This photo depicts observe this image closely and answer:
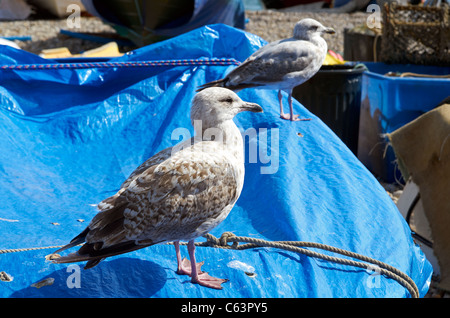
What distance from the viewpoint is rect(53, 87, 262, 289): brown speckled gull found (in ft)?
6.58

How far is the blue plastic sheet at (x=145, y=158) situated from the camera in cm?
229

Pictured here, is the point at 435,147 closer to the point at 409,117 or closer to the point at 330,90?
the point at 409,117

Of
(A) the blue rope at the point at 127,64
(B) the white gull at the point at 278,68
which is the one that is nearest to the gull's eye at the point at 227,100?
(B) the white gull at the point at 278,68

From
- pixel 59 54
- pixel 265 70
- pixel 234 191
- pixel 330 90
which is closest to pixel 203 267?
pixel 234 191

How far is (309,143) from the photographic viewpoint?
3.50 meters

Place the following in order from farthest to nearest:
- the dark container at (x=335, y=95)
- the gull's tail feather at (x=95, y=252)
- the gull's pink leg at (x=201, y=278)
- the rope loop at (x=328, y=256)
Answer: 1. the dark container at (x=335, y=95)
2. the rope loop at (x=328, y=256)
3. the gull's pink leg at (x=201, y=278)
4. the gull's tail feather at (x=95, y=252)

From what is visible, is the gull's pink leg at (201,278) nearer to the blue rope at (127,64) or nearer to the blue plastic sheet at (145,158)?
the blue plastic sheet at (145,158)

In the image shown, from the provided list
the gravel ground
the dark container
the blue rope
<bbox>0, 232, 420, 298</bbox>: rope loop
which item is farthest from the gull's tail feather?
the gravel ground

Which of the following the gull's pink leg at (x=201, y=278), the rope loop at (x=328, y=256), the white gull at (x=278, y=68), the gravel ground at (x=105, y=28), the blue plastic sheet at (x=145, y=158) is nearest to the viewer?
the gull's pink leg at (x=201, y=278)

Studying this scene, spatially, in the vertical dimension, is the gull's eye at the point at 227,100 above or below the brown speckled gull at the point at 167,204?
above

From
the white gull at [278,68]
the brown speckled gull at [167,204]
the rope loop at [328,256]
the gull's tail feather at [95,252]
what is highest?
the white gull at [278,68]

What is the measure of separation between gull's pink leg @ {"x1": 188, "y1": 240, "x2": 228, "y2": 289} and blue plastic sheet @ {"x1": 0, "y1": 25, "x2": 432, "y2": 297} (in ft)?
0.11

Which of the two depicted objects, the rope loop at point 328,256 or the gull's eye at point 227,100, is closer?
the gull's eye at point 227,100

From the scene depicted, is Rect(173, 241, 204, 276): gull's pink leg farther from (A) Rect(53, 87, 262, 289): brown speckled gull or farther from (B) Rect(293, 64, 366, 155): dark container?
(B) Rect(293, 64, 366, 155): dark container
